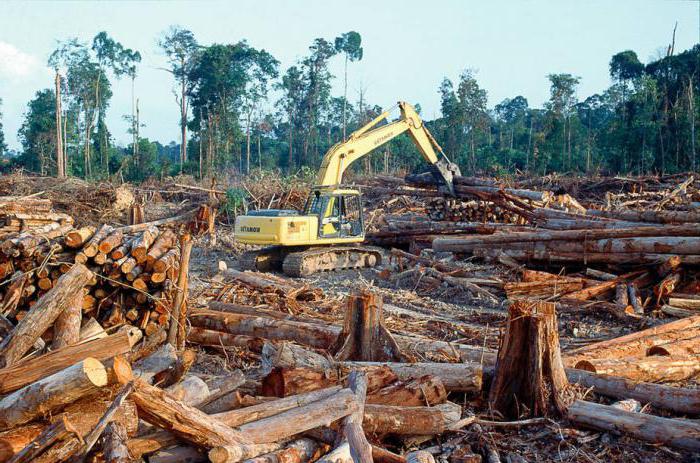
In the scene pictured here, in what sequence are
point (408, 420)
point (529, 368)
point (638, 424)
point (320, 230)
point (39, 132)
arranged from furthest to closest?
point (39, 132) < point (320, 230) < point (529, 368) < point (638, 424) < point (408, 420)

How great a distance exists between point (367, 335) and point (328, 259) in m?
8.12

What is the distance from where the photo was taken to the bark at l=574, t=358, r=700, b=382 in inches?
232

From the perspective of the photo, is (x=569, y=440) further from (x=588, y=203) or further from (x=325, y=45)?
(x=325, y=45)

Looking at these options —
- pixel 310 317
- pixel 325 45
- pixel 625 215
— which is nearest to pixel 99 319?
pixel 310 317

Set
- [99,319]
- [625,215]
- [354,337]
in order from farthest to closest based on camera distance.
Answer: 1. [625,215]
2. [99,319]
3. [354,337]

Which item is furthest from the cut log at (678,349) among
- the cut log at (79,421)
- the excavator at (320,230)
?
the excavator at (320,230)

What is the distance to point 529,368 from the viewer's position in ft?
16.8

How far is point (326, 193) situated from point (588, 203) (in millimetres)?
12034

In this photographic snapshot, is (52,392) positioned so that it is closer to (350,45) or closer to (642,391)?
(642,391)

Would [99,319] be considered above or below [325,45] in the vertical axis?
below

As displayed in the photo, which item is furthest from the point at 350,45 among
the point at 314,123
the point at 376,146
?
the point at 376,146

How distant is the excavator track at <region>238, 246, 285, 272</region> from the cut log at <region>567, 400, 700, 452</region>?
964 centimetres

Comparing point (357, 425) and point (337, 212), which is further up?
point (337, 212)

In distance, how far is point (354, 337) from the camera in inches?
233
